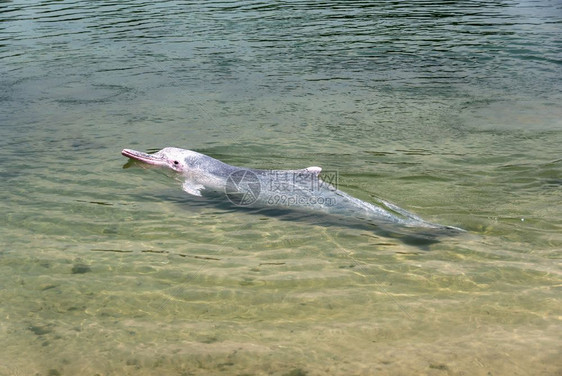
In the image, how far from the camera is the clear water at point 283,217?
4906 mm

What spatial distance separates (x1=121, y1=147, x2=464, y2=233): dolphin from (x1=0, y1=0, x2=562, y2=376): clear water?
27 cm

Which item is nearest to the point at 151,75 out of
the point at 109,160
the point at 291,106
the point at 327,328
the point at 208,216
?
the point at 291,106

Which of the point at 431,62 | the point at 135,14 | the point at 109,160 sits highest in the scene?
the point at 135,14

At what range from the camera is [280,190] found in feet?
25.7

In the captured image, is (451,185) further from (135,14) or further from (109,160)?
(135,14)

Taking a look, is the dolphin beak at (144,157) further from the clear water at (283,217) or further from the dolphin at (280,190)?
the clear water at (283,217)

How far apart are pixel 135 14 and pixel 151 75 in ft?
29.3

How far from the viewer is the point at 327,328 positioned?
509 centimetres

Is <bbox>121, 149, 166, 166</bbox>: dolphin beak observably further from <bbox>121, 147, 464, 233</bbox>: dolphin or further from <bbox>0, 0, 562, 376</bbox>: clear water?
<bbox>0, 0, 562, 376</bbox>: clear water

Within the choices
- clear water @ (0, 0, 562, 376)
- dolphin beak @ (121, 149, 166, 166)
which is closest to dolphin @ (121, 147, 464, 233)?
dolphin beak @ (121, 149, 166, 166)

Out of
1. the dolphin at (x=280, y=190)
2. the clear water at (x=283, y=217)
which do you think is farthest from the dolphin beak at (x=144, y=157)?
the clear water at (x=283, y=217)

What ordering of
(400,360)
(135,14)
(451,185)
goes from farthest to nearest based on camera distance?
(135,14) → (451,185) → (400,360)

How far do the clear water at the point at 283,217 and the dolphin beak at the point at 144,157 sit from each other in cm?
20

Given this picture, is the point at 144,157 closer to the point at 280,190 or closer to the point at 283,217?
the point at 280,190
